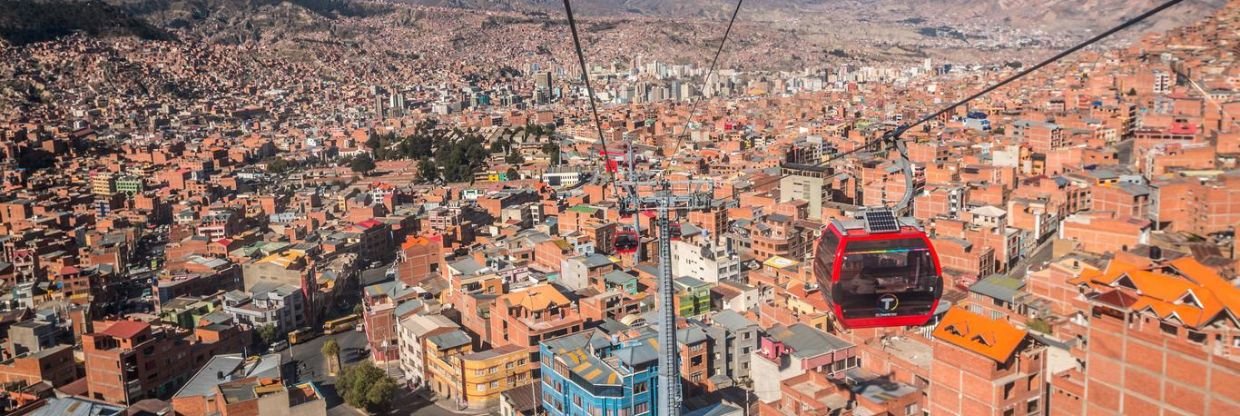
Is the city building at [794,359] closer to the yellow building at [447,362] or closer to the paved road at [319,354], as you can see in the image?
the yellow building at [447,362]

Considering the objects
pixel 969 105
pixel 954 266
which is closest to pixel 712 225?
pixel 954 266

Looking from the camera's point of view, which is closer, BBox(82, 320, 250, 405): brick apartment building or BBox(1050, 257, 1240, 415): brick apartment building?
BBox(1050, 257, 1240, 415): brick apartment building

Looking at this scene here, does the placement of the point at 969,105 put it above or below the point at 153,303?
above

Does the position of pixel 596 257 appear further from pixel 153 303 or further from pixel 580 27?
pixel 580 27

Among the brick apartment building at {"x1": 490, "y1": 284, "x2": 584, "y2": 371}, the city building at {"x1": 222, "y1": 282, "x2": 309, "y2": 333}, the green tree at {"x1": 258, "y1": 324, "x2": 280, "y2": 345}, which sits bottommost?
the green tree at {"x1": 258, "y1": 324, "x2": 280, "y2": 345}

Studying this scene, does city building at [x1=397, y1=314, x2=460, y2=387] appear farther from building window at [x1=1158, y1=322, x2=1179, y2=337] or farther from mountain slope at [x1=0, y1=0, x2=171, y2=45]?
mountain slope at [x1=0, y1=0, x2=171, y2=45]

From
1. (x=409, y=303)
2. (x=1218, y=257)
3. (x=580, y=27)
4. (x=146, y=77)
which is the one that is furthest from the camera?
(x=580, y=27)

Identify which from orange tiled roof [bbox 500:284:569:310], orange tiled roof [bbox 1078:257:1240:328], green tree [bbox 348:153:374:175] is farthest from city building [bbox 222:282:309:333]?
green tree [bbox 348:153:374:175]

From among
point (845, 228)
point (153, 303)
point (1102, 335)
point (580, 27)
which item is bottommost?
point (153, 303)

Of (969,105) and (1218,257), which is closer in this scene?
(1218,257)
